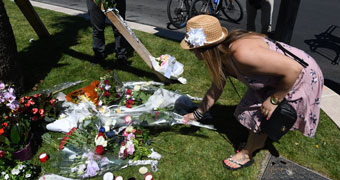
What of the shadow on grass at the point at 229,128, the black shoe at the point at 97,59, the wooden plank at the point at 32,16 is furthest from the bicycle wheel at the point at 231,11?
the wooden plank at the point at 32,16

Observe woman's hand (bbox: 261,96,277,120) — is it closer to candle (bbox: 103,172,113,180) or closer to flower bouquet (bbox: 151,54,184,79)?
candle (bbox: 103,172,113,180)

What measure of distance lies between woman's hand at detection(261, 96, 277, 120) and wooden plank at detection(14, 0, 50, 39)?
4812mm

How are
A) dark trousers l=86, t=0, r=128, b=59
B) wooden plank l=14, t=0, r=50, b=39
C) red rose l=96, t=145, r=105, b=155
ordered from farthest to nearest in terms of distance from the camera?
wooden plank l=14, t=0, r=50, b=39
dark trousers l=86, t=0, r=128, b=59
red rose l=96, t=145, r=105, b=155

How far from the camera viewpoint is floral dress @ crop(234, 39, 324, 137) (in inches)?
77.0

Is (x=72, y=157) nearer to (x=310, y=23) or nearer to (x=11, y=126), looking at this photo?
(x=11, y=126)

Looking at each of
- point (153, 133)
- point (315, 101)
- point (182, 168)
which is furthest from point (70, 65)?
point (315, 101)

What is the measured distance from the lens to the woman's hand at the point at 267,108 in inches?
77.0

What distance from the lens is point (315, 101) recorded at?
2064mm

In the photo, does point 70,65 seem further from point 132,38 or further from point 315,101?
point 315,101

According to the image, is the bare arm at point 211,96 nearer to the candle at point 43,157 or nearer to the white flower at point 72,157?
the white flower at point 72,157

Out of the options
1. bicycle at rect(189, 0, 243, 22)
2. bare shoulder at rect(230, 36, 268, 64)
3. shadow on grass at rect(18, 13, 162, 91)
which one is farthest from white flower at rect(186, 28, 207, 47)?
bicycle at rect(189, 0, 243, 22)

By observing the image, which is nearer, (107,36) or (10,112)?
(10,112)

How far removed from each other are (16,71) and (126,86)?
4.93 feet

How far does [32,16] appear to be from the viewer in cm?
500
